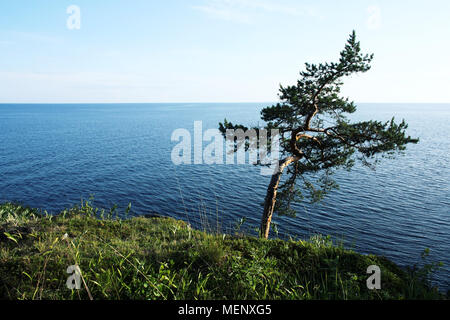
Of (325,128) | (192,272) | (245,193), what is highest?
(325,128)

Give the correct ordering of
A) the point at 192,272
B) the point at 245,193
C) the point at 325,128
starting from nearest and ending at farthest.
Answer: the point at 192,272 → the point at 325,128 → the point at 245,193

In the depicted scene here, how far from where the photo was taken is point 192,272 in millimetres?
4715

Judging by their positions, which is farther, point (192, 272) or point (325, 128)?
point (325, 128)

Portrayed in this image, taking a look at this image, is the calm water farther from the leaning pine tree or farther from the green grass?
the green grass

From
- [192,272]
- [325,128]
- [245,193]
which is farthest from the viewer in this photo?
[245,193]

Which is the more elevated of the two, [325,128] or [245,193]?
[325,128]

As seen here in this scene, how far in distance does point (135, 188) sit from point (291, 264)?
27.8 meters

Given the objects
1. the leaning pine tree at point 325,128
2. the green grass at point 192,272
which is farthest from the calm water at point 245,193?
the green grass at point 192,272

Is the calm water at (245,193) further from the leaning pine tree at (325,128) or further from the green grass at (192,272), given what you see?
the green grass at (192,272)

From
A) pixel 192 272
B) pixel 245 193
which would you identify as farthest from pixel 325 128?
pixel 245 193

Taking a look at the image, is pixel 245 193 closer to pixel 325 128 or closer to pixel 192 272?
pixel 325 128

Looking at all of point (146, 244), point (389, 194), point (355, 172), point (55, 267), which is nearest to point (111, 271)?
point (55, 267)

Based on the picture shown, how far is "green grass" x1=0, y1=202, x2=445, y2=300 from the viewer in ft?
12.9

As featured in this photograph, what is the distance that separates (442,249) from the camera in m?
18.2
